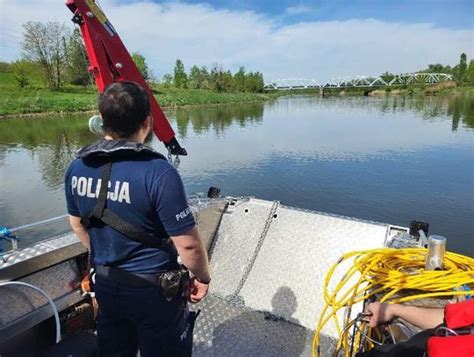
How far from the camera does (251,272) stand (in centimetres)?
383

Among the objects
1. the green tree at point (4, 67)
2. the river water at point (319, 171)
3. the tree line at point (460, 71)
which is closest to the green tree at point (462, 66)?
the tree line at point (460, 71)

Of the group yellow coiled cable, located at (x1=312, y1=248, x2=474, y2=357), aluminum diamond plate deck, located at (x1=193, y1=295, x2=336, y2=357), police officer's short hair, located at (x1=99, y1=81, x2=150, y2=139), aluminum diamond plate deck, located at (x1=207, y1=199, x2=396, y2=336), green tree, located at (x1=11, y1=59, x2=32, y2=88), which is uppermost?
green tree, located at (x1=11, y1=59, x2=32, y2=88)

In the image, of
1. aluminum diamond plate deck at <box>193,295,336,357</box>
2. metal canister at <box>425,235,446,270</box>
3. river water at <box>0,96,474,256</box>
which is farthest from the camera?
river water at <box>0,96,474,256</box>

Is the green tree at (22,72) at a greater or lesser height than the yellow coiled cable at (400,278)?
greater

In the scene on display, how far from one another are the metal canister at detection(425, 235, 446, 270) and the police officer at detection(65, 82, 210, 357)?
4.96 ft

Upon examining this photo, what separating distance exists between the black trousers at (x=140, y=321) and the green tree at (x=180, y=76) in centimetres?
8150

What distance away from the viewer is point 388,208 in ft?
30.1

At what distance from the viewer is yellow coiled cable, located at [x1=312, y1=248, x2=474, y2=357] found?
214 centimetres

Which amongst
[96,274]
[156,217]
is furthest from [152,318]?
[156,217]

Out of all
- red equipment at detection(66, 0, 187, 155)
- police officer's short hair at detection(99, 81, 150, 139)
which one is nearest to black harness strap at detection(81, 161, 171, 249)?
police officer's short hair at detection(99, 81, 150, 139)

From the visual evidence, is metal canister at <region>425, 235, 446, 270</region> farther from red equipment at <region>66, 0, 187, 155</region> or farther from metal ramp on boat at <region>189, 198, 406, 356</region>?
red equipment at <region>66, 0, 187, 155</region>

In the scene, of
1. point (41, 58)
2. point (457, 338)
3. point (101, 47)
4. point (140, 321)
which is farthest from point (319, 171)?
point (41, 58)

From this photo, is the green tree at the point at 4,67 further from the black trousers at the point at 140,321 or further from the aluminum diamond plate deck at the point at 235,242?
the black trousers at the point at 140,321

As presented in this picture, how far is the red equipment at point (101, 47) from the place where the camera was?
3189 mm
